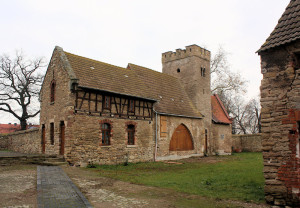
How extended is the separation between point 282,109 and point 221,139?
20.2 m

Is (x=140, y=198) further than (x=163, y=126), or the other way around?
(x=163, y=126)

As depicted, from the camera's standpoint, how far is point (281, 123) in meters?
7.22

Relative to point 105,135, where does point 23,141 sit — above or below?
below

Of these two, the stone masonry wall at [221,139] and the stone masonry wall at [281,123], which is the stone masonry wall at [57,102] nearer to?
the stone masonry wall at [281,123]

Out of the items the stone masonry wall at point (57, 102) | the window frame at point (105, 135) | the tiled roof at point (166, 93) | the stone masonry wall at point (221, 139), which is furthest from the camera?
the stone masonry wall at point (221, 139)

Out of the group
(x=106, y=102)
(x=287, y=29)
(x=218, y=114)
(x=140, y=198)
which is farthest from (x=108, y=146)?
(x=218, y=114)

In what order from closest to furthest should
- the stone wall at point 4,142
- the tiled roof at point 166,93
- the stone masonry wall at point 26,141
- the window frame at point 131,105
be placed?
the window frame at point 131,105
the stone masonry wall at point 26,141
the tiled roof at point 166,93
the stone wall at point 4,142

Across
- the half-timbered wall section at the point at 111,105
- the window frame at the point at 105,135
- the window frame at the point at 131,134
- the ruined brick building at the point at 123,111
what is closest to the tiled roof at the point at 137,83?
the ruined brick building at the point at 123,111

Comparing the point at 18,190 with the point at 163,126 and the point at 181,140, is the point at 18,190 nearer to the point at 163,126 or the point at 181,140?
the point at 163,126

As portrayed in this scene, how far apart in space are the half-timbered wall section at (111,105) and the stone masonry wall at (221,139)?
31.2 ft

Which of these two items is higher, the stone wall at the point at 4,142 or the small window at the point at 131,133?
the small window at the point at 131,133

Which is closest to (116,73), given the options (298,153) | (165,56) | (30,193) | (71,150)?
(71,150)

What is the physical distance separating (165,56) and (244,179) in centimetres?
1849

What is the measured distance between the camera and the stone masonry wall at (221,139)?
2608 centimetres
